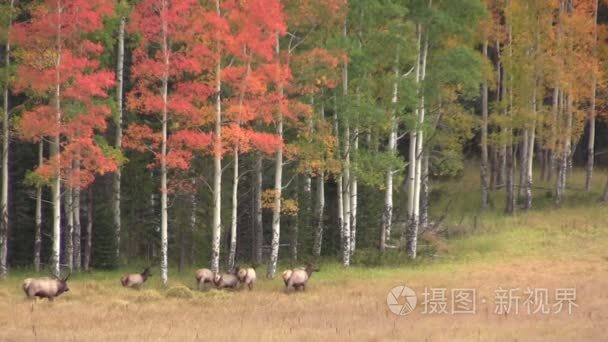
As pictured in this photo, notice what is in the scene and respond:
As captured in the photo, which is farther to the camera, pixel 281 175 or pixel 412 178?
pixel 412 178

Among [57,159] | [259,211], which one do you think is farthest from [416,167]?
[57,159]

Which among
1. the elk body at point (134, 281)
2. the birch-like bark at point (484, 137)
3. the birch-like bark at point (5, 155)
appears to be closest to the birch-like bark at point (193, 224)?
the elk body at point (134, 281)

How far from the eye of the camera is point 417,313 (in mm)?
17703

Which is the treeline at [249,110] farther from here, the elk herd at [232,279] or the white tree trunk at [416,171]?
the elk herd at [232,279]

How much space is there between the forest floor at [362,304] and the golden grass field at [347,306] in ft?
0.10

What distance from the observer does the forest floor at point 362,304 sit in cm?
1459

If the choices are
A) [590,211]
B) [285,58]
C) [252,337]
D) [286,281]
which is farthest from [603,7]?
[252,337]

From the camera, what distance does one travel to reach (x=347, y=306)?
18.8 metres

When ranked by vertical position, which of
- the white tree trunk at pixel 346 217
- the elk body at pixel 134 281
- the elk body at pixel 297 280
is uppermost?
the white tree trunk at pixel 346 217

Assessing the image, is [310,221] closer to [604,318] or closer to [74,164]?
[74,164]

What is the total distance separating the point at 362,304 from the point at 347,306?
1.46ft

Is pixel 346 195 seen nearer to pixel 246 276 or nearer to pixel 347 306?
pixel 246 276

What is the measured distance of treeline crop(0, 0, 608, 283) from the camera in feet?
74.8

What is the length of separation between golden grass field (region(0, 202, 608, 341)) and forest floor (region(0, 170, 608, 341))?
0.10 ft
